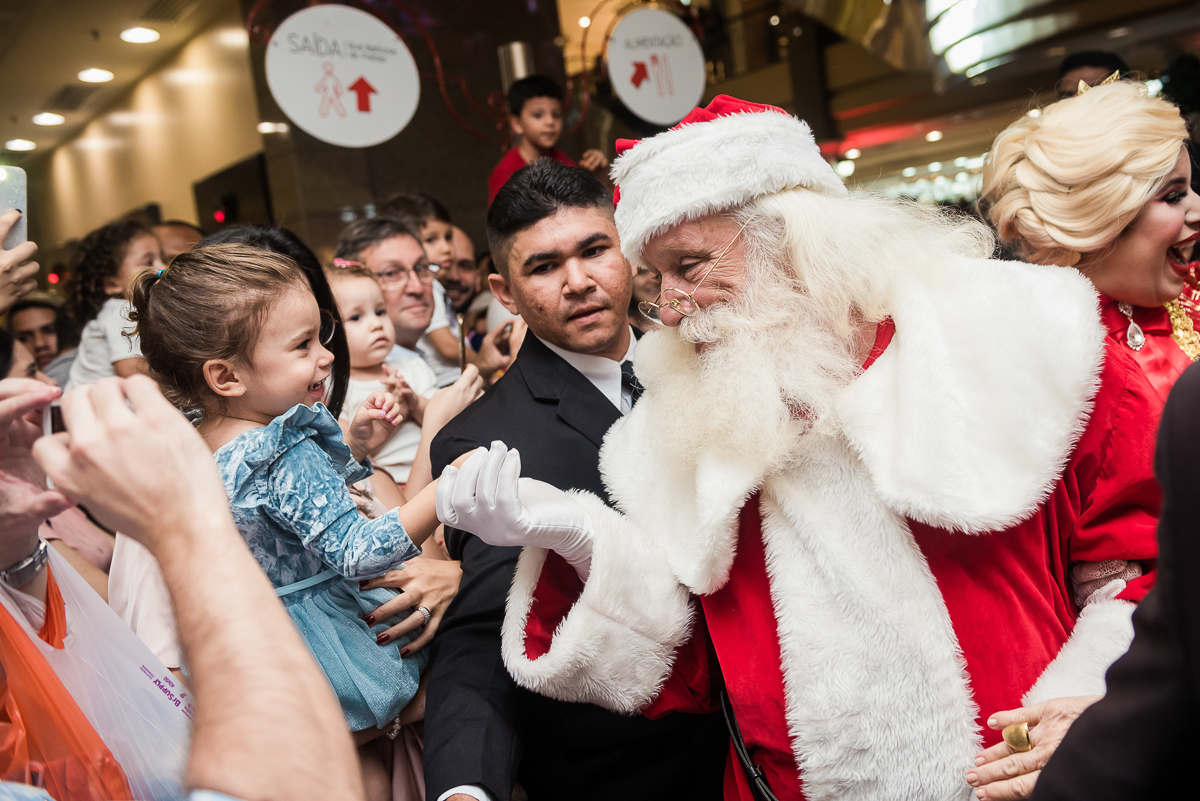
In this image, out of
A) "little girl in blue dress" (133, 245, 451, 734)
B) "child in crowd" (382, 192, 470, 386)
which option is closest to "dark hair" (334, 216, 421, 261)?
"child in crowd" (382, 192, 470, 386)

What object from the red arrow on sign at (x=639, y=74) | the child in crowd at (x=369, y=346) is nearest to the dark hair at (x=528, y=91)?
the red arrow on sign at (x=639, y=74)

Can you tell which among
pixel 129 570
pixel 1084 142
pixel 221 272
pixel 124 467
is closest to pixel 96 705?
pixel 124 467

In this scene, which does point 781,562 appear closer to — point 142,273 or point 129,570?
point 129,570

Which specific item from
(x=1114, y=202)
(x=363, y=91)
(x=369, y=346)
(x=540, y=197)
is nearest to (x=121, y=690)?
(x=540, y=197)

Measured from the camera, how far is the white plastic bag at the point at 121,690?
1.07m

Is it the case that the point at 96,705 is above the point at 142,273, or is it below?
below

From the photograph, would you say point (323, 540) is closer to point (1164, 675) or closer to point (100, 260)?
point (1164, 675)

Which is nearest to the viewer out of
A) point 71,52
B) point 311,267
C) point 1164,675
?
point 1164,675

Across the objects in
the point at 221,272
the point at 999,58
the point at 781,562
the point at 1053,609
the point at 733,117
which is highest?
the point at 999,58

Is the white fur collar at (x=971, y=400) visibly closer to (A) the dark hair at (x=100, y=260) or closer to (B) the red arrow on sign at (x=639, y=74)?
(A) the dark hair at (x=100, y=260)

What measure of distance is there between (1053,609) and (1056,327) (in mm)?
469

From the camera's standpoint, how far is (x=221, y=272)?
1.69 meters

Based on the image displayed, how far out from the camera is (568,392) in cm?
215

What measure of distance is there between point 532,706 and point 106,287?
275cm
